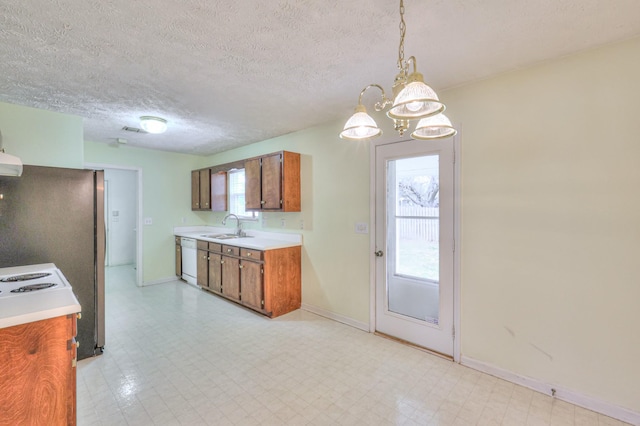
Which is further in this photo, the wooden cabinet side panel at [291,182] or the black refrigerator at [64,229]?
the wooden cabinet side panel at [291,182]

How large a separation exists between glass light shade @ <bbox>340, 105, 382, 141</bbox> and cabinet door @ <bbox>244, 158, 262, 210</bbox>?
2676mm

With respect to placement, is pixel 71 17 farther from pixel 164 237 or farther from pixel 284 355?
pixel 164 237

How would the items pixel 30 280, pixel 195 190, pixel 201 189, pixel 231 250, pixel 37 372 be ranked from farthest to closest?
pixel 195 190
pixel 201 189
pixel 231 250
pixel 30 280
pixel 37 372

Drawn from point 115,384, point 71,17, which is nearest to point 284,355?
point 115,384

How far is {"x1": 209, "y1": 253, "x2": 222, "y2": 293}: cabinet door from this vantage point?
4.31m

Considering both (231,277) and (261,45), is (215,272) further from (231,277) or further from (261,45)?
(261,45)

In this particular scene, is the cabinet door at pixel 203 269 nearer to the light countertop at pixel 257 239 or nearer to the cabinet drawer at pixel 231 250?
the light countertop at pixel 257 239

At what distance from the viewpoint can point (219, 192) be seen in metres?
5.13

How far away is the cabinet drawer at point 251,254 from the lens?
362cm

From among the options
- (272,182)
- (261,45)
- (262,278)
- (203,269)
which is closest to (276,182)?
(272,182)

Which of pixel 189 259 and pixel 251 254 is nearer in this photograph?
pixel 251 254

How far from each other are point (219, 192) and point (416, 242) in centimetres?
365

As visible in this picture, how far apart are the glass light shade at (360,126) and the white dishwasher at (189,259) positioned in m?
4.04

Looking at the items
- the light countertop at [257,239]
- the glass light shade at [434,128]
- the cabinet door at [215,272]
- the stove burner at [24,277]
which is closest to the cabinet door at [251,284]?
the light countertop at [257,239]
